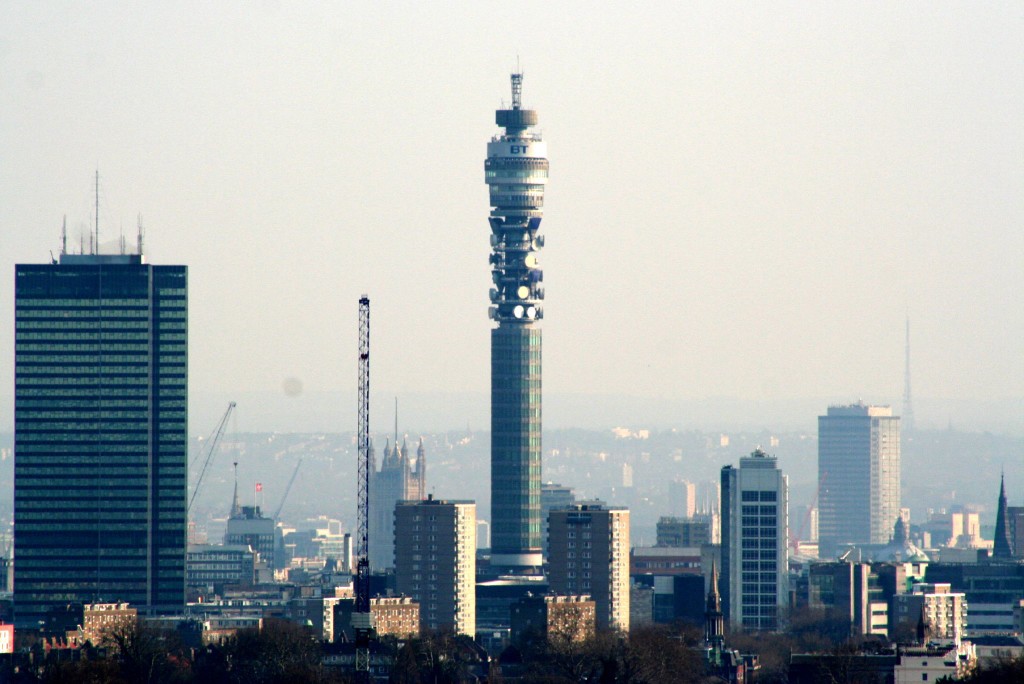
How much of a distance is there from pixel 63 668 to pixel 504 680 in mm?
43023

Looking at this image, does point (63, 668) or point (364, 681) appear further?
point (364, 681)

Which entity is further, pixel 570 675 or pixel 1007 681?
pixel 570 675

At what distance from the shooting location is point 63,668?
160 m

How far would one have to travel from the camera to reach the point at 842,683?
176 m

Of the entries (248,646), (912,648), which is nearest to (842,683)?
(912,648)

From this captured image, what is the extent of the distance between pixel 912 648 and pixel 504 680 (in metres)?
26.2

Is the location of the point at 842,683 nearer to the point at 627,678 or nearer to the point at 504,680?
the point at 627,678

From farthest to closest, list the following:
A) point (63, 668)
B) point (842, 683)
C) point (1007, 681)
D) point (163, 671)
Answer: point (163, 671), point (842, 683), point (63, 668), point (1007, 681)

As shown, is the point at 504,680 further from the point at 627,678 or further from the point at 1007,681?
the point at 1007,681

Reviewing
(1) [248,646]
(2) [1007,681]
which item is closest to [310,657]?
(1) [248,646]

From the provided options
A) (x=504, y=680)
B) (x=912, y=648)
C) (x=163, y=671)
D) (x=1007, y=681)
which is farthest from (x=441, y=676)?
(x=1007, y=681)

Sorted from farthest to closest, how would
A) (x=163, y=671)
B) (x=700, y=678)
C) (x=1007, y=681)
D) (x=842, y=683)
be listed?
(x=700, y=678), (x=163, y=671), (x=842, y=683), (x=1007, y=681)

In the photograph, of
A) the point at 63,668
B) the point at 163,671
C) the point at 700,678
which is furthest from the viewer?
the point at 700,678

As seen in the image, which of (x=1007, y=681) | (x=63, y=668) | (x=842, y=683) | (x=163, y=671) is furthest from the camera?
(x=163, y=671)
